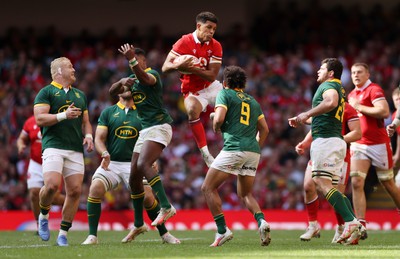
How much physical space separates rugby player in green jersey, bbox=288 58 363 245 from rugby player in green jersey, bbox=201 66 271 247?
2.06 feet

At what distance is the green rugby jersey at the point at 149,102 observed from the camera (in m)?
12.8

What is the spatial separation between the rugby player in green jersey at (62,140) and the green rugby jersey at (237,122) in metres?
1.98

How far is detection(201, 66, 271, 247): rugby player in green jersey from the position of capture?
12148 millimetres

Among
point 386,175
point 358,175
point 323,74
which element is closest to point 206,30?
point 323,74

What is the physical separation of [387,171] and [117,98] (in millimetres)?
4661

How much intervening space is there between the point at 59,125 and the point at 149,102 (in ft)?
4.26

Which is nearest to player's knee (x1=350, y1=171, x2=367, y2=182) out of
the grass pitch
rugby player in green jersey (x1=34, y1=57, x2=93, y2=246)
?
the grass pitch

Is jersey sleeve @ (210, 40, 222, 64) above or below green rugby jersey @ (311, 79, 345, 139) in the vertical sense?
above

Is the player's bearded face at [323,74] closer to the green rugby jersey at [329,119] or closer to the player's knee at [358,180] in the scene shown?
the green rugby jersey at [329,119]

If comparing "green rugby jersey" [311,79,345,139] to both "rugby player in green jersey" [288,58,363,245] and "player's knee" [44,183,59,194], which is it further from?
"player's knee" [44,183,59,194]

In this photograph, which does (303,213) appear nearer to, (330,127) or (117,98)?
(117,98)

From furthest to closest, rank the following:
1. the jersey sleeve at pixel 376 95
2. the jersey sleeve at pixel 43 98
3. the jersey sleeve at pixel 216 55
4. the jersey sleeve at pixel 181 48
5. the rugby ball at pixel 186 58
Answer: the jersey sleeve at pixel 376 95
the jersey sleeve at pixel 216 55
the jersey sleeve at pixel 181 48
the rugby ball at pixel 186 58
the jersey sleeve at pixel 43 98

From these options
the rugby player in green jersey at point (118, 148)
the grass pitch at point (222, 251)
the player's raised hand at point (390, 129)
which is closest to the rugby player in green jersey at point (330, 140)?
the grass pitch at point (222, 251)

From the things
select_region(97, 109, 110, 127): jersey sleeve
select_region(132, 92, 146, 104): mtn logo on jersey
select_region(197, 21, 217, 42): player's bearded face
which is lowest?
select_region(97, 109, 110, 127): jersey sleeve
